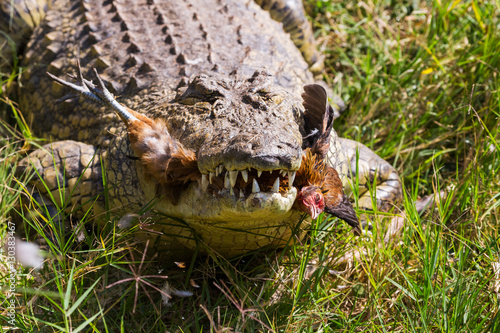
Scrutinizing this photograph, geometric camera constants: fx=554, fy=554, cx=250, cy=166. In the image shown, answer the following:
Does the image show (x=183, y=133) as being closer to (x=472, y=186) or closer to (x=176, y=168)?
(x=176, y=168)

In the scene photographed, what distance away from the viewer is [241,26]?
440 centimetres

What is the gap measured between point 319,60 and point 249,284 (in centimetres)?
290

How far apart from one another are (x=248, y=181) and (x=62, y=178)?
154 cm

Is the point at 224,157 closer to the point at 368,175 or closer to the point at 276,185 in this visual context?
the point at 276,185

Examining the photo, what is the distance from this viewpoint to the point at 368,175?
389cm

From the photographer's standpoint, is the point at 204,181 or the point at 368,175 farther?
the point at 368,175

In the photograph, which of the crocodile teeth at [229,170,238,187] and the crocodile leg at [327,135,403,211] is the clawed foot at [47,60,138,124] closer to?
the crocodile teeth at [229,170,238,187]

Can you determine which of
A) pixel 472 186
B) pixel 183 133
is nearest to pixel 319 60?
pixel 472 186

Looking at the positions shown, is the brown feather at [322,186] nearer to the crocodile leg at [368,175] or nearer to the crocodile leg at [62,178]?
the crocodile leg at [368,175]

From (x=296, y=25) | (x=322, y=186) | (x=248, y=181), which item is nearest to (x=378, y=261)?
(x=322, y=186)

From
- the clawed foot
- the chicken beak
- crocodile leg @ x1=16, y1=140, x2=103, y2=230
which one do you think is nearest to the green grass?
crocodile leg @ x1=16, y1=140, x2=103, y2=230

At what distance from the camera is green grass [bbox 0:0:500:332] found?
275cm

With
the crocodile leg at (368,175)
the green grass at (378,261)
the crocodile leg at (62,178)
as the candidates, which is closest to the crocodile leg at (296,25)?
the green grass at (378,261)

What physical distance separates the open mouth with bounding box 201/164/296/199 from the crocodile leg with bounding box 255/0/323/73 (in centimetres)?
290
